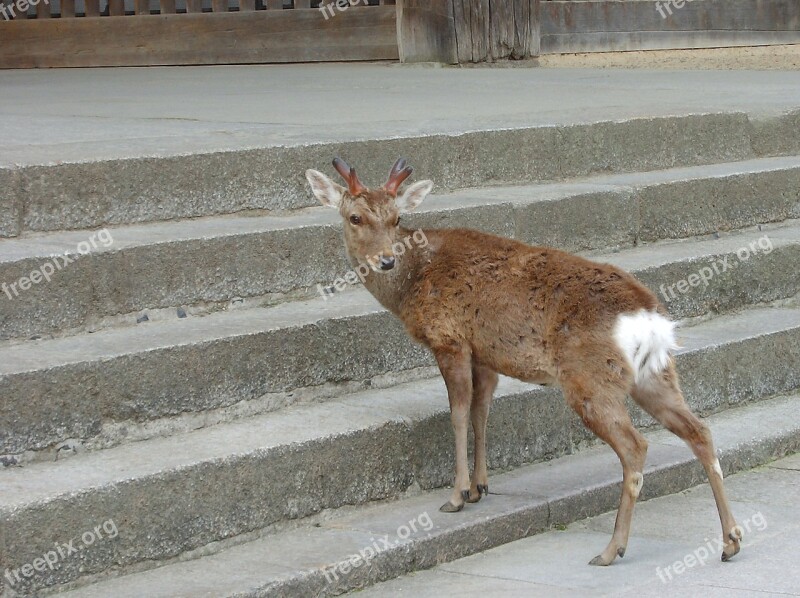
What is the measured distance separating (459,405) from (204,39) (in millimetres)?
8613

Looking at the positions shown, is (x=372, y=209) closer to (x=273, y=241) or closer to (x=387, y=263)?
(x=387, y=263)

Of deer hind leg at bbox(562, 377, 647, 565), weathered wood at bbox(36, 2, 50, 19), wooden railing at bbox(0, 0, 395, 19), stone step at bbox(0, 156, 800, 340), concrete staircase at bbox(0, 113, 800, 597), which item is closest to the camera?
concrete staircase at bbox(0, 113, 800, 597)

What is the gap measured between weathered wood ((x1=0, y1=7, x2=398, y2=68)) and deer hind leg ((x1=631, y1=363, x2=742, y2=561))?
307 inches

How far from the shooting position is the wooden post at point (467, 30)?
40.0ft

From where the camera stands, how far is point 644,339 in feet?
15.6

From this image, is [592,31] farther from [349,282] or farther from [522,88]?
[349,282]

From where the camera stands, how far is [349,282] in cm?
621

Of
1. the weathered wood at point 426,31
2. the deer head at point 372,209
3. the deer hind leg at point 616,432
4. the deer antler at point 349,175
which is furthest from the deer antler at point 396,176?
the weathered wood at point 426,31

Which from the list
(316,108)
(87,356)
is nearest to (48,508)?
(87,356)

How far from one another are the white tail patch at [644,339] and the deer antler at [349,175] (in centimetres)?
123

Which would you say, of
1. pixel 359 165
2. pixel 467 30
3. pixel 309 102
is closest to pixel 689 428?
pixel 359 165

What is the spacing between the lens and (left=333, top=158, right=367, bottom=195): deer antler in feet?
17.2

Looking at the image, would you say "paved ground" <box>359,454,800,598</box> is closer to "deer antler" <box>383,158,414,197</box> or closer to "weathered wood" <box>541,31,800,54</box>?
"deer antler" <box>383,158,414,197</box>

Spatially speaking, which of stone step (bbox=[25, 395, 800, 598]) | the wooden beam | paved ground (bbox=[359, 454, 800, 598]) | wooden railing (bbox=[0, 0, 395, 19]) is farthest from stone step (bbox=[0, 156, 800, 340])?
the wooden beam
